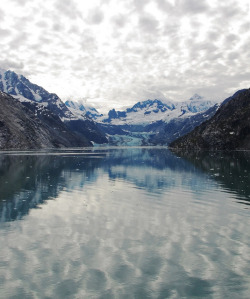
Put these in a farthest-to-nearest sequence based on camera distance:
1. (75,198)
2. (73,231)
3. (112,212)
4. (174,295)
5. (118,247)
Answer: (75,198) < (112,212) < (73,231) < (118,247) < (174,295)

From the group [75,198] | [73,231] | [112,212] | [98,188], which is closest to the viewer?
[73,231]

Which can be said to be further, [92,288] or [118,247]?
[118,247]

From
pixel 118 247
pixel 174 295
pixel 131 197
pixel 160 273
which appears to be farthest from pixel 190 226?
pixel 131 197

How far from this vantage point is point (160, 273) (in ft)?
65.5

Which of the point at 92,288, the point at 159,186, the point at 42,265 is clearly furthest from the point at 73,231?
the point at 159,186

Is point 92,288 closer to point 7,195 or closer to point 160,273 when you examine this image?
point 160,273

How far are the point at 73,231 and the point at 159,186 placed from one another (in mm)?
31503

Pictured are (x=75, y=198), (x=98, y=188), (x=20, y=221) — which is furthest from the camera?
(x=98, y=188)

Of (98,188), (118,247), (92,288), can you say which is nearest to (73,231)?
(118,247)

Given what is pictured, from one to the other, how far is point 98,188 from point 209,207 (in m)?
22.9

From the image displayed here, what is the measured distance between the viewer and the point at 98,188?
55844 millimetres

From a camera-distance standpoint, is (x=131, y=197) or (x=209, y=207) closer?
(x=209, y=207)

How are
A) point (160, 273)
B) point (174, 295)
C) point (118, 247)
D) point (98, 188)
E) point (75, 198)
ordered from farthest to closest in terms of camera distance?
1. point (98, 188)
2. point (75, 198)
3. point (118, 247)
4. point (160, 273)
5. point (174, 295)

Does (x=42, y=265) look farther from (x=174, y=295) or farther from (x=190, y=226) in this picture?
(x=190, y=226)
